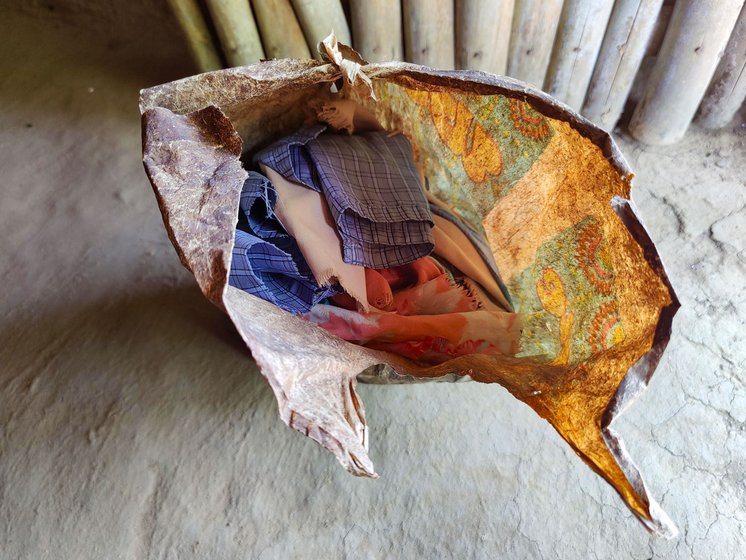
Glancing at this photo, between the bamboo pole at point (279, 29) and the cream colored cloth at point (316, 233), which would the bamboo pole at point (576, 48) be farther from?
the cream colored cloth at point (316, 233)

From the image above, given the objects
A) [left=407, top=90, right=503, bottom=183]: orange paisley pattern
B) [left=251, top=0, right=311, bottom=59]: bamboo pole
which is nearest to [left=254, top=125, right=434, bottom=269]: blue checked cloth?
[left=407, top=90, right=503, bottom=183]: orange paisley pattern

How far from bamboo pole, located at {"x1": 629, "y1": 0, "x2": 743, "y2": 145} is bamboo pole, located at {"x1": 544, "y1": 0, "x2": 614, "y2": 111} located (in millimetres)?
192

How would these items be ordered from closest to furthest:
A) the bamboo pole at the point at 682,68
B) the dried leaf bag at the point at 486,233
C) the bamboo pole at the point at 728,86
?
the dried leaf bag at the point at 486,233 → the bamboo pole at the point at 682,68 → the bamboo pole at the point at 728,86

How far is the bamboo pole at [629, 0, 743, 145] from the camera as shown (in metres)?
1.56

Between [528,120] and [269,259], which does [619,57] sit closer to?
[528,120]

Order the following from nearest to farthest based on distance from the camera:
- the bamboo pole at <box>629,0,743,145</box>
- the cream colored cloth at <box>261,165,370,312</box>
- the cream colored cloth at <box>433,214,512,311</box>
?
the cream colored cloth at <box>261,165,370,312</box>
the cream colored cloth at <box>433,214,512,311</box>
the bamboo pole at <box>629,0,743,145</box>

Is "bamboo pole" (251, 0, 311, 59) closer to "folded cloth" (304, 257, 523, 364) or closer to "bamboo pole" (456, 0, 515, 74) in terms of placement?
"bamboo pole" (456, 0, 515, 74)

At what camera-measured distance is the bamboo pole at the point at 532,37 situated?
159 cm

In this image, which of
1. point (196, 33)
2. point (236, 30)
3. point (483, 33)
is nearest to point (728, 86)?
point (483, 33)

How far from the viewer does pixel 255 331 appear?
812 mm

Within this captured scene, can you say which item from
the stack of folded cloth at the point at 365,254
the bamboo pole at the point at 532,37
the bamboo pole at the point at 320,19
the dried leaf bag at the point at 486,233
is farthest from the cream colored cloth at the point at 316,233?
the bamboo pole at the point at 532,37

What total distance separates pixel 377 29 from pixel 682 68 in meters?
0.89

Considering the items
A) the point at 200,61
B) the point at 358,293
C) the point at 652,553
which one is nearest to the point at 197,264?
the point at 358,293

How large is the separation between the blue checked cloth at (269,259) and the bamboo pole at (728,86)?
141 centimetres
